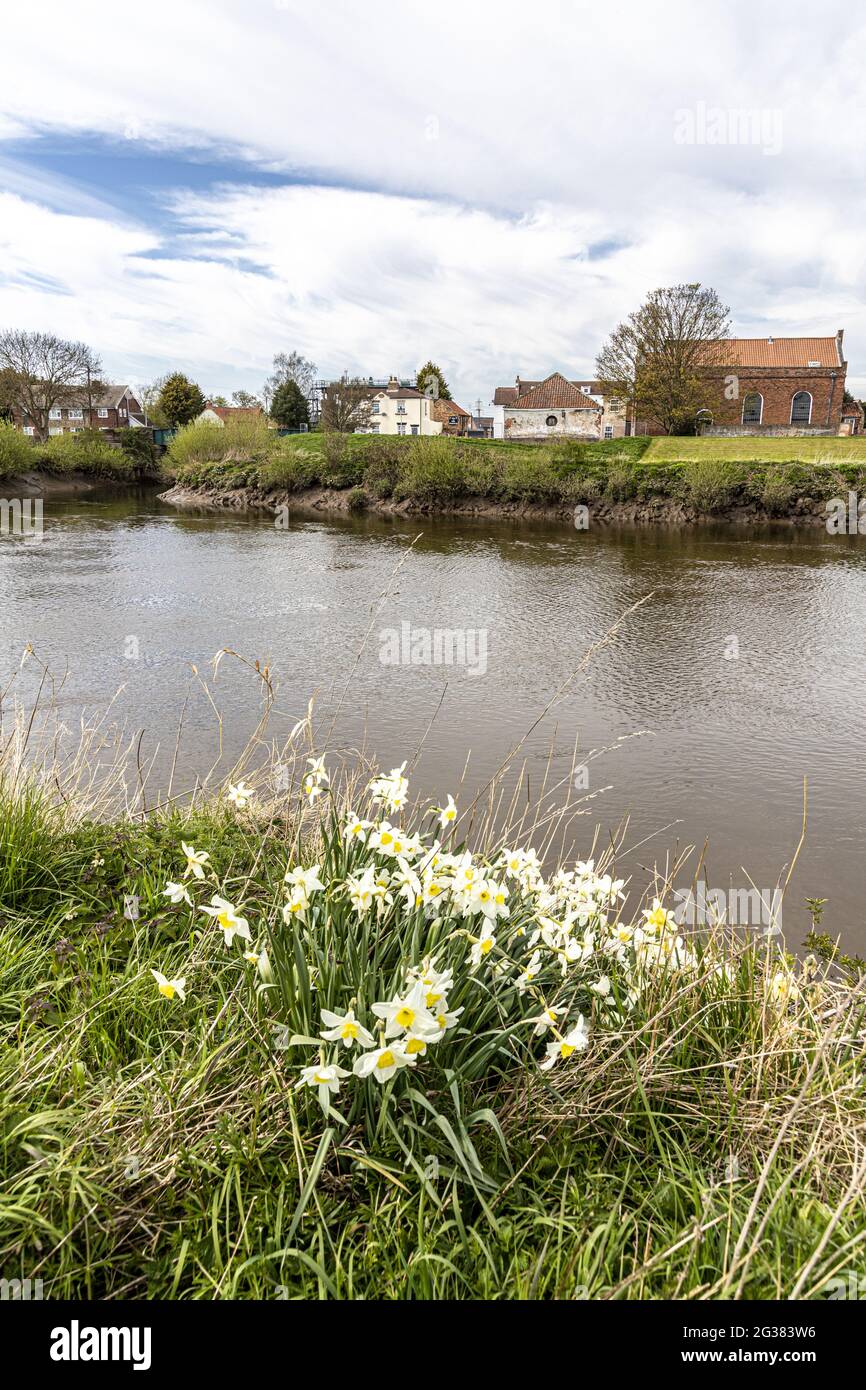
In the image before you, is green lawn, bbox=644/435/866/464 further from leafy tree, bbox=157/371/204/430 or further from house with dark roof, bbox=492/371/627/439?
leafy tree, bbox=157/371/204/430

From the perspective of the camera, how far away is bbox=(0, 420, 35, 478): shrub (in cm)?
3812

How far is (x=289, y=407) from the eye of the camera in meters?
71.2

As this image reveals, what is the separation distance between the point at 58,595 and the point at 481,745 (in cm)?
1115

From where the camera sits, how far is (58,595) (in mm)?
16031

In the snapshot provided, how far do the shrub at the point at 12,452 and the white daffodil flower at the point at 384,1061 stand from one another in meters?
42.5

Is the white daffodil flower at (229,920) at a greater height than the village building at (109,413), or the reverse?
the village building at (109,413)

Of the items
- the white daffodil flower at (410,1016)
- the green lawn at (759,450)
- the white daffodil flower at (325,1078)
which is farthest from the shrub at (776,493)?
the white daffodil flower at (325,1078)

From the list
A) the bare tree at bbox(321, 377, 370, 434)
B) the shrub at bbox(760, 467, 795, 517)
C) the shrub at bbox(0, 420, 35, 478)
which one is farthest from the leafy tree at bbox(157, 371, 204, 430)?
the shrub at bbox(760, 467, 795, 517)

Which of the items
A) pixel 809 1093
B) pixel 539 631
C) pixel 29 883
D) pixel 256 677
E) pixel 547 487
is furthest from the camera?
pixel 547 487

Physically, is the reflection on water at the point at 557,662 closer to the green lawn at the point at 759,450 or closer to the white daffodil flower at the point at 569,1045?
the white daffodil flower at the point at 569,1045

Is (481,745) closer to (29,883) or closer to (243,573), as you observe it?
(29,883)

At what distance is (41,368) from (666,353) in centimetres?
4301

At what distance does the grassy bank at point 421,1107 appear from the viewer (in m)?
2.14
